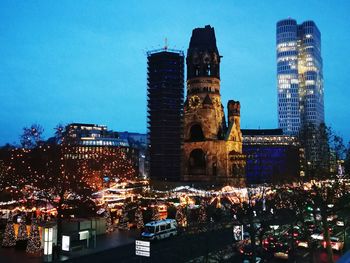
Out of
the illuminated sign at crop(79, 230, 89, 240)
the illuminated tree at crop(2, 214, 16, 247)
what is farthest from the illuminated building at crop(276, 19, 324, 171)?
the illuminated tree at crop(2, 214, 16, 247)

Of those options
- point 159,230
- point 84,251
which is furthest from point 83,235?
point 159,230

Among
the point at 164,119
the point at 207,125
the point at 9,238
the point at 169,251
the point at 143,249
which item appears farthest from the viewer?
the point at 164,119

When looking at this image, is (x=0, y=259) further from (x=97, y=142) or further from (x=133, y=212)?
(x=97, y=142)

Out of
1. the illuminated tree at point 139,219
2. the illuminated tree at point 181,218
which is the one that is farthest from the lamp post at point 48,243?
the illuminated tree at point 139,219

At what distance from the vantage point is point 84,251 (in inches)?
1404

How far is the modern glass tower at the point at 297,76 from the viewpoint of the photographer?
188 m

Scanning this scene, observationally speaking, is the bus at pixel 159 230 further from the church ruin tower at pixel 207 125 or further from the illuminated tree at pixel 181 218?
the church ruin tower at pixel 207 125

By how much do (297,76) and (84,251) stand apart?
174 meters

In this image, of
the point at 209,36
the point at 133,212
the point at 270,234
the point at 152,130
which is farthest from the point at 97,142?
the point at 270,234

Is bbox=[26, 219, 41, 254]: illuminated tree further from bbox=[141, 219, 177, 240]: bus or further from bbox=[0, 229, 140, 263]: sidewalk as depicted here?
bbox=[141, 219, 177, 240]: bus

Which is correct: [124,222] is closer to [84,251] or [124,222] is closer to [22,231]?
[22,231]

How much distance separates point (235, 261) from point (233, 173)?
53.4 metres

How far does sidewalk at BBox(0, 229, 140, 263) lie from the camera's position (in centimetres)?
3278

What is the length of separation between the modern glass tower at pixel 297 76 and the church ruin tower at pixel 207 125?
108m
